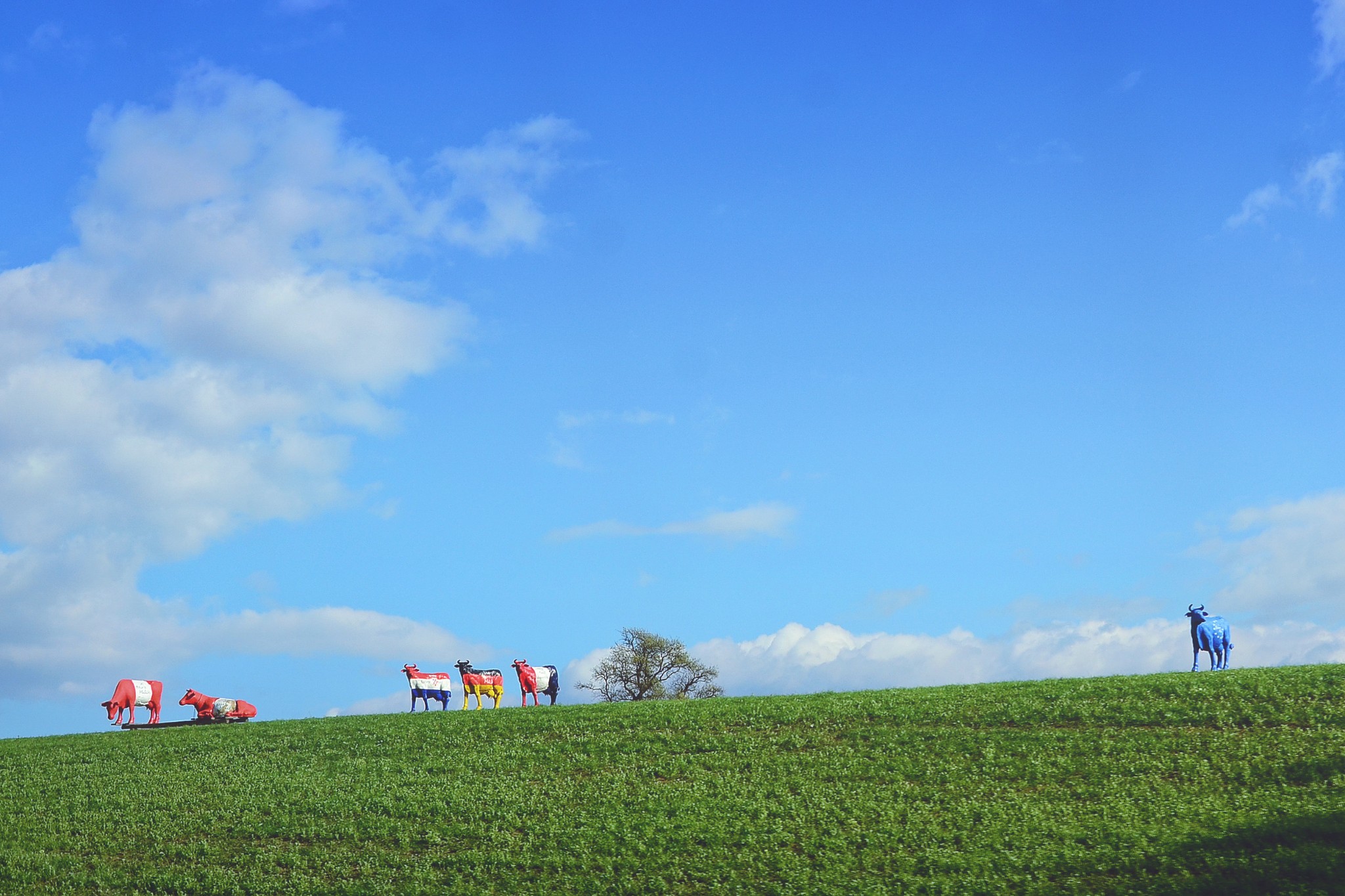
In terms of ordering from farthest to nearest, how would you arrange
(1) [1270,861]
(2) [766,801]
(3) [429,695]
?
(3) [429,695] < (2) [766,801] < (1) [1270,861]

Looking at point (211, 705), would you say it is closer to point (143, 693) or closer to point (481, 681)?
point (143, 693)

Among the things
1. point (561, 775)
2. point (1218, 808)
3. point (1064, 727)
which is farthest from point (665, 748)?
point (1218, 808)

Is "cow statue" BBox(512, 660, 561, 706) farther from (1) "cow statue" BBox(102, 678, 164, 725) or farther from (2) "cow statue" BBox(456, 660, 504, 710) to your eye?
(1) "cow statue" BBox(102, 678, 164, 725)

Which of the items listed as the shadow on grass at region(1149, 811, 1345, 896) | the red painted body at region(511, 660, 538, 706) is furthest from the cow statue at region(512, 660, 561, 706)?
the shadow on grass at region(1149, 811, 1345, 896)

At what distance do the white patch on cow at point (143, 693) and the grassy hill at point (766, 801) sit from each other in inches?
384

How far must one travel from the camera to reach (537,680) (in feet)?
151

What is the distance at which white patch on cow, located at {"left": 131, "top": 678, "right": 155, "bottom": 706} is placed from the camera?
4462cm

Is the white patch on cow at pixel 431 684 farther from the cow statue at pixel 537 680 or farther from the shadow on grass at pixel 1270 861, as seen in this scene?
the shadow on grass at pixel 1270 861

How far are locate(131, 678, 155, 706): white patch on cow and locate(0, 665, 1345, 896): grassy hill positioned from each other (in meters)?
9.75

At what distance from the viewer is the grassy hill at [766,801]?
20.3m

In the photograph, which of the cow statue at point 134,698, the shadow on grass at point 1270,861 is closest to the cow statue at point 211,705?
the cow statue at point 134,698

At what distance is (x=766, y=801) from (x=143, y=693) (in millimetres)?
31740

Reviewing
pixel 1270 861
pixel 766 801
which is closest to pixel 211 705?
pixel 766 801

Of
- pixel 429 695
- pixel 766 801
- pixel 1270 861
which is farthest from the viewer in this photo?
pixel 429 695
